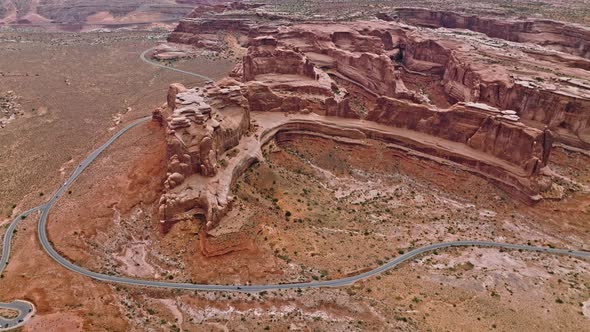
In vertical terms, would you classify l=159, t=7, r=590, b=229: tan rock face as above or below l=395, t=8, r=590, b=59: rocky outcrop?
below

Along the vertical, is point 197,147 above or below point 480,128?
below

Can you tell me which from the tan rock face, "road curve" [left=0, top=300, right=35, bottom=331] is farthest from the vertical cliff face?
"road curve" [left=0, top=300, right=35, bottom=331]

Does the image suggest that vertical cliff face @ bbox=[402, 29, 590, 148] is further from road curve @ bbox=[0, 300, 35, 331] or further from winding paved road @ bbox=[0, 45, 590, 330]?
road curve @ bbox=[0, 300, 35, 331]

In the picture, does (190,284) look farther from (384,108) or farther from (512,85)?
(512,85)

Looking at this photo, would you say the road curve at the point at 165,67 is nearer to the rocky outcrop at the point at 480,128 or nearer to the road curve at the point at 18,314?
the rocky outcrop at the point at 480,128

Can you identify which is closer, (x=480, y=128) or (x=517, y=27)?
(x=480, y=128)

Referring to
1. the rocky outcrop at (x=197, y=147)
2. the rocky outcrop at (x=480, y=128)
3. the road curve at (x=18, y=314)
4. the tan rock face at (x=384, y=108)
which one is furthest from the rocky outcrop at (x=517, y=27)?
the road curve at (x=18, y=314)

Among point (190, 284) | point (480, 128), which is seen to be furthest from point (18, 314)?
point (480, 128)

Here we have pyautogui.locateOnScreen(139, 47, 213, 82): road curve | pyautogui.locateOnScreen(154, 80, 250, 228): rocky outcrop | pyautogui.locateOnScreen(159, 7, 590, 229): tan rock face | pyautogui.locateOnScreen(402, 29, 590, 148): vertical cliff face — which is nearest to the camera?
pyautogui.locateOnScreen(154, 80, 250, 228): rocky outcrop

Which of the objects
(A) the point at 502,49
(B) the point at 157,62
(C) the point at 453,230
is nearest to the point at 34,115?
(B) the point at 157,62
